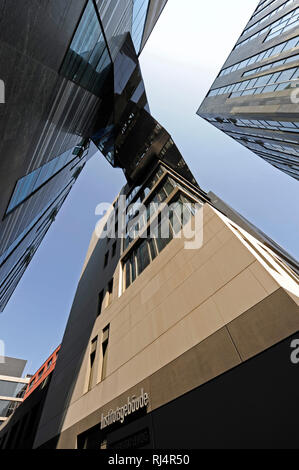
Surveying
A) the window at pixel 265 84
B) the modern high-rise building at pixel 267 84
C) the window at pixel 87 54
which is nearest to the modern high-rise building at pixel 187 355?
the window at pixel 87 54

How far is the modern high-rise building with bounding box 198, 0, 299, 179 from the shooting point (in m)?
22.1

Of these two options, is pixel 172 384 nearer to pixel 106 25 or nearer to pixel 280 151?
pixel 106 25

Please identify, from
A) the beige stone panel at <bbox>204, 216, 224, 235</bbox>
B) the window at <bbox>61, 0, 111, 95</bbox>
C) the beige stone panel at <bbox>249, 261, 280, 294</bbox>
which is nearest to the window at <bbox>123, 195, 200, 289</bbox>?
the beige stone panel at <bbox>204, 216, 224, 235</bbox>

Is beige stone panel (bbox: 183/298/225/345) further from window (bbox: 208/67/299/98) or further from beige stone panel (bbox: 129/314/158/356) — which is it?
window (bbox: 208/67/299/98)

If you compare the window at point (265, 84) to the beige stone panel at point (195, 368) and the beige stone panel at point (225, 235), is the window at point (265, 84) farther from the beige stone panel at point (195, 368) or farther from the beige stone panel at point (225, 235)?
the beige stone panel at point (195, 368)

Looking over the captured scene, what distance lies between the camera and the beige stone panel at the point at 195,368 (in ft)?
21.4

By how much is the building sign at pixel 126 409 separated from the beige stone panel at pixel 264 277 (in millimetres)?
6445

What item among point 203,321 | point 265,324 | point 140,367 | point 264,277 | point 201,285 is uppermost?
point 264,277

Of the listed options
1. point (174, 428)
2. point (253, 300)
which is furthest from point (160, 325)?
point (253, 300)

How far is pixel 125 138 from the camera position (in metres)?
31.7

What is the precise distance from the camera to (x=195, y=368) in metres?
7.14

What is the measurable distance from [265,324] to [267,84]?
31.2 metres

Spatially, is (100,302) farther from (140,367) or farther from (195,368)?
(195,368)

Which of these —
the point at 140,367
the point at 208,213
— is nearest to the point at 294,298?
the point at 208,213
